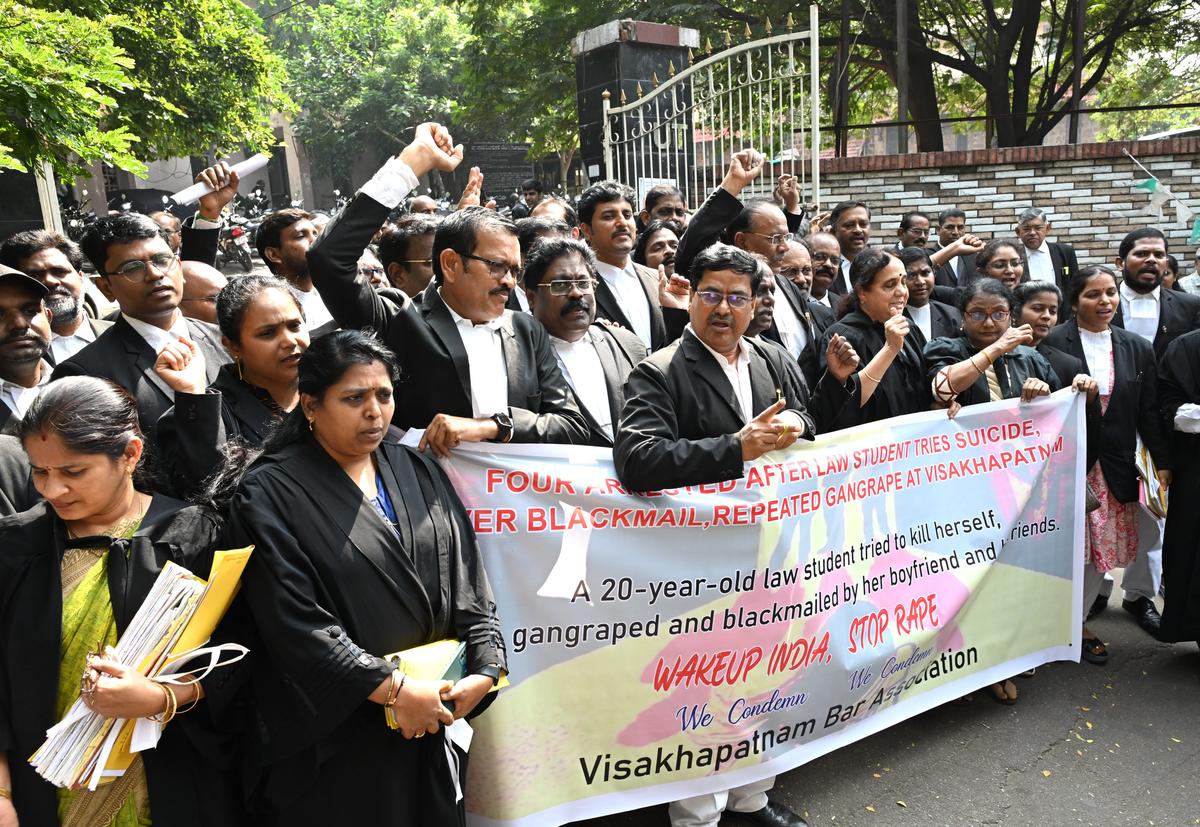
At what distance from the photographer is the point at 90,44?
429cm

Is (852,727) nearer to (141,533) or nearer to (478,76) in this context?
(141,533)

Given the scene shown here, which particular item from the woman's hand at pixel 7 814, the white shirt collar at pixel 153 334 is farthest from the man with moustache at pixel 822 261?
the woman's hand at pixel 7 814

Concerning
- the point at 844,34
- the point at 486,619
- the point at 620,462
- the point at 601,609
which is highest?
the point at 844,34

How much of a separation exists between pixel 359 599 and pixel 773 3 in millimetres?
13424

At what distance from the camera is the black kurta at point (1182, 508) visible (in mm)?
4395

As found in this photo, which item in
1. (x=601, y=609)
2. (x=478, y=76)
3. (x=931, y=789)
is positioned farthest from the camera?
(x=478, y=76)

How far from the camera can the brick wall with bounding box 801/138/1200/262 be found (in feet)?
30.4

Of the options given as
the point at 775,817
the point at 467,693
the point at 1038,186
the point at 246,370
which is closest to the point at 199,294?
the point at 246,370

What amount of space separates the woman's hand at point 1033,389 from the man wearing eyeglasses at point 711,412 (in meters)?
1.24

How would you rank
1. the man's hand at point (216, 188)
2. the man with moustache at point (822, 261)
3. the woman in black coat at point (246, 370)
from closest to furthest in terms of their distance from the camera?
the woman in black coat at point (246, 370), the man's hand at point (216, 188), the man with moustache at point (822, 261)

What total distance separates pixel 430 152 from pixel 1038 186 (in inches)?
321

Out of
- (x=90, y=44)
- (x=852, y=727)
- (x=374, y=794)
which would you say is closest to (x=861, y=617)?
(x=852, y=727)

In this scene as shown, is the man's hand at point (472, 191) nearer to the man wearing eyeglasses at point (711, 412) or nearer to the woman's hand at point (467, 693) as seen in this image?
the man wearing eyeglasses at point (711, 412)

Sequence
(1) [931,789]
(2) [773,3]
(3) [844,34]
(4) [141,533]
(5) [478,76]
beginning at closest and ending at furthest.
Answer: (4) [141,533], (1) [931,789], (3) [844,34], (2) [773,3], (5) [478,76]
